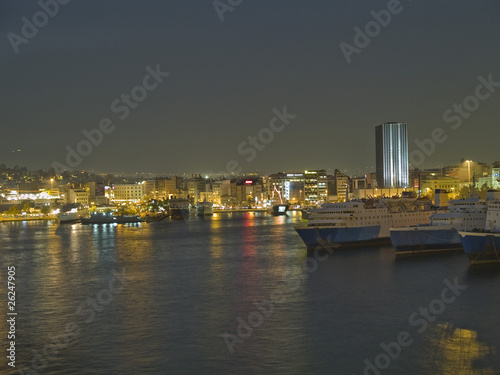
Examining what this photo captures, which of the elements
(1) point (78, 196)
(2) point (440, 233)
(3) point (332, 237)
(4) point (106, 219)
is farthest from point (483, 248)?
(1) point (78, 196)

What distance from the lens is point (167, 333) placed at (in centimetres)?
820

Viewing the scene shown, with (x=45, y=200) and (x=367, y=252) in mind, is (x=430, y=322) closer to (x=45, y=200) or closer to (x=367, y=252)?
(x=367, y=252)

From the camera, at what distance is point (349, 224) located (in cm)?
1811

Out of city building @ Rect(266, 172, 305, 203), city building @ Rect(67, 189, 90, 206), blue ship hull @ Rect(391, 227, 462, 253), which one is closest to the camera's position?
blue ship hull @ Rect(391, 227, 462, 253)

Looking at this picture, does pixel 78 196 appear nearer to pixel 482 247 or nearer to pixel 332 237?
pixel 332 237

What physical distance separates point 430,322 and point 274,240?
13.2 metres

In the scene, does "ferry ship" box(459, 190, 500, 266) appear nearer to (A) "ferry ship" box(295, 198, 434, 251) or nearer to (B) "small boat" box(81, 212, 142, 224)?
(A) "ferry ship" box(295, 198, 434, 251)

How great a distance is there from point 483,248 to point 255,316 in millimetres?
6208

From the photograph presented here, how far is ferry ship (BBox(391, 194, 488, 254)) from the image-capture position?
1577 cm

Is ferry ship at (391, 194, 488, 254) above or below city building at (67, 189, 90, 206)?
below

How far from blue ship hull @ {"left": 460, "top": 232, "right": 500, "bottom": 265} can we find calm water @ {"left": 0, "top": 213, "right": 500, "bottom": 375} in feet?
1.39

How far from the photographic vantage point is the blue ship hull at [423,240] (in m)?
15.7

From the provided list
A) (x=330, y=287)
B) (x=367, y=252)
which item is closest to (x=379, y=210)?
(x=367, y=252)

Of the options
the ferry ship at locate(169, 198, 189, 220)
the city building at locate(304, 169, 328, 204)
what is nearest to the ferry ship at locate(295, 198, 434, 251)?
the ferry ship at locate(169, 198, 189, 220)
